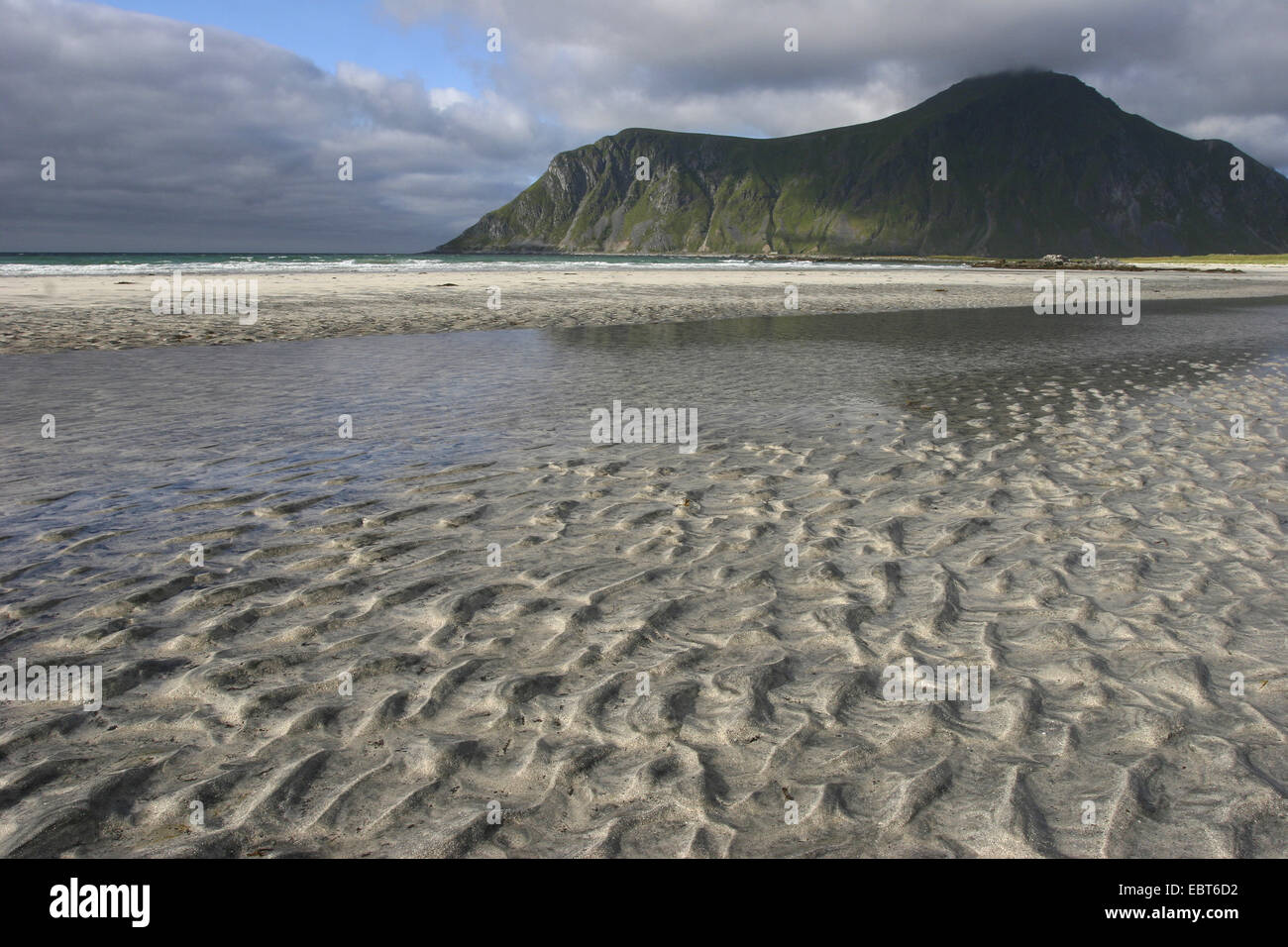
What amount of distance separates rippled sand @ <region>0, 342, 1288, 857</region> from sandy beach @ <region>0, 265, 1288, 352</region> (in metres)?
20.4

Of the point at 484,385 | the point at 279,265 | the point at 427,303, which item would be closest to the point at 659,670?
the point at 484,385

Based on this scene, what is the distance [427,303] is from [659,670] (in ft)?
118

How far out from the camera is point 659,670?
569 centimetres

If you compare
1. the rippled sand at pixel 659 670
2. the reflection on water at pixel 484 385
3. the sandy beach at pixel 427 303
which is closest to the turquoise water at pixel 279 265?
the sandy beach at pixel 427 303

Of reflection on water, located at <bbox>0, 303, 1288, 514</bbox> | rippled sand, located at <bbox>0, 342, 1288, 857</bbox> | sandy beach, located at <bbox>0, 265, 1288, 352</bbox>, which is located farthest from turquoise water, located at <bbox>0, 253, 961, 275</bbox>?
rippled sand, located at <bbox>0, 342, 1288, 857</bbox>

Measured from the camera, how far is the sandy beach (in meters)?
26.6

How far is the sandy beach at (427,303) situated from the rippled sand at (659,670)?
804 inches

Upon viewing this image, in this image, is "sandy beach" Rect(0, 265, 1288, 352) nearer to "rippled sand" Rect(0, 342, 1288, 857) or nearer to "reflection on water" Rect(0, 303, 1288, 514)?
"reflection on water" Rect(0, 303, 1288, 514)

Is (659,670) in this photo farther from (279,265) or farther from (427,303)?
(279,265)
